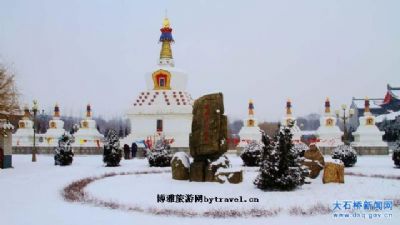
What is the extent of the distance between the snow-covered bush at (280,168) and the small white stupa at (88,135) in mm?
32015

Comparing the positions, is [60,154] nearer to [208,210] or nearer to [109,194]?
[109,194]

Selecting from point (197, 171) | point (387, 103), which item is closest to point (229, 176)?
point (197, 171)

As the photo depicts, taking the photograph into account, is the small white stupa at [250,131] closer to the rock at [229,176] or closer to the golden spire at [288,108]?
the golden spire at [288,108]

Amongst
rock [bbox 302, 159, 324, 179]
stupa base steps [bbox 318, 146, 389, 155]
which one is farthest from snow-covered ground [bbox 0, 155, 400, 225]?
stupa base steps [bbox 318, 146, 389, 155]

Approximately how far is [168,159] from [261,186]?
11979 millimetres

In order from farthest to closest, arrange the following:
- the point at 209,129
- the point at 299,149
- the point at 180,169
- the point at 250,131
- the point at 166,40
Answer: the point at 166,40, the point at 250,131, the point at 180,169, the point at 209,129, the point at 299,149

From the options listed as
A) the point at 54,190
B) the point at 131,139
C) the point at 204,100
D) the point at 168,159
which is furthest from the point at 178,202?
the point at 131,139

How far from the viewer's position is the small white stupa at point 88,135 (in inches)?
1761

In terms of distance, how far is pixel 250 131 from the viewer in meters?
43.8

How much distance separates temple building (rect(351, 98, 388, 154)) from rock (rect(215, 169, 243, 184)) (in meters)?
26.5

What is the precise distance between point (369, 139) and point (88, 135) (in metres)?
27.4

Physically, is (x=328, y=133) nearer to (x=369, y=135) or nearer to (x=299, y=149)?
(x=369, y=135)

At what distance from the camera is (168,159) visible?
25.8m

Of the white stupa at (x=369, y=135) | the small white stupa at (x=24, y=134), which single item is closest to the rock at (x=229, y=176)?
the white stupa at (x=369, y=135)
